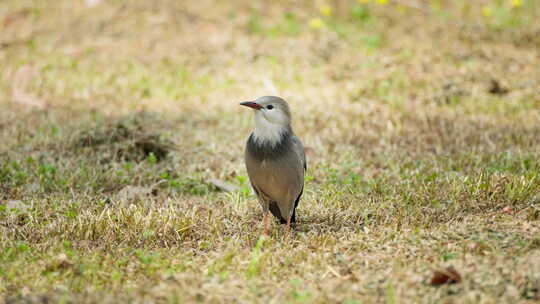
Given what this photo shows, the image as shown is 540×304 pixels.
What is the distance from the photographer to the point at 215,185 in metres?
5.83

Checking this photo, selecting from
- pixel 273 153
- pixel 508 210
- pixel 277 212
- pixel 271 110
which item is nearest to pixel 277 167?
pixel 273 153

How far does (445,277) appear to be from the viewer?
329cm

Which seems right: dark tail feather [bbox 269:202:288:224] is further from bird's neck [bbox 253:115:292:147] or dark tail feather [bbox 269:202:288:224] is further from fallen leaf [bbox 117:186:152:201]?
fallen leaf [bbox 117:186:152:201]

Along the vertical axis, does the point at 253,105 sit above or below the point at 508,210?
above

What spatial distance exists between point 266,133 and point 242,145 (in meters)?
2.71

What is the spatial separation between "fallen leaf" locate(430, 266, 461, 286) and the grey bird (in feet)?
4.86

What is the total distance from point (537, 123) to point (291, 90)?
341cm

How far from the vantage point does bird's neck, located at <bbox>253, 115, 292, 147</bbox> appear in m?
4.43

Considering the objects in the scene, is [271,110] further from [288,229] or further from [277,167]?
[288,229]

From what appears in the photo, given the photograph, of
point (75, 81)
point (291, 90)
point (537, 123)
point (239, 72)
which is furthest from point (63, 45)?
point (537, 123)

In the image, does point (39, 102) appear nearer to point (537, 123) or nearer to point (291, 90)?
point (291, 90)

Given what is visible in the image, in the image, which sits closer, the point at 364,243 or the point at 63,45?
the point at 364,243

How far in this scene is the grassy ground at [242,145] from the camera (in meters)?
3.58

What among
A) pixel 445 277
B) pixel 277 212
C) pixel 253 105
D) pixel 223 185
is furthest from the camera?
pixel 223 185
